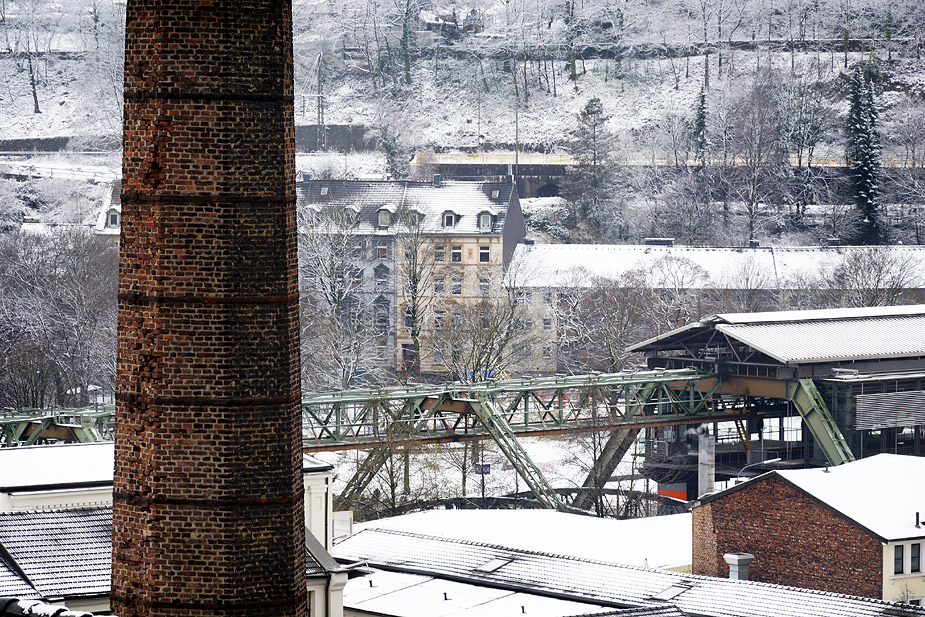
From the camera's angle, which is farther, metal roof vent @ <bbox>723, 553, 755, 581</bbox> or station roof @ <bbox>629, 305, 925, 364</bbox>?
station roof @ <bbox>629, 305, 925, 364</bbox>

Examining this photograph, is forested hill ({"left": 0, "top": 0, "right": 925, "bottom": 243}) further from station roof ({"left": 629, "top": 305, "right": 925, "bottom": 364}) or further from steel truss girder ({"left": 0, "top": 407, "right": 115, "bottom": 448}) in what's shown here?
steel truss girder ({"left": 0, "top": 407, "right": 115, "bottom": 448})

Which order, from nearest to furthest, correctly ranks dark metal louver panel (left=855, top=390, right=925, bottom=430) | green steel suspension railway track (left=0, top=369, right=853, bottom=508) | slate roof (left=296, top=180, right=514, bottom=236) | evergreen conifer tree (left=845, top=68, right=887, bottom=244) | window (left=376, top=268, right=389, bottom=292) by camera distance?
1. green steel suspension railway track (left=0, top=369, right=853, bottom=508)
2. dark metal louver panel (left=855, top=390, right=925, bottom=430)
3. window (left=376, top=268, right=389, bottom=292)
4. slate roof (left=296, top=180, right=514, bottom=236)
5. evergreen conifer tree (left=845, top=68, right=887, bottom=244)

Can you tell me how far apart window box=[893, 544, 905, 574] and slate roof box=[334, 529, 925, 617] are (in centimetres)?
494

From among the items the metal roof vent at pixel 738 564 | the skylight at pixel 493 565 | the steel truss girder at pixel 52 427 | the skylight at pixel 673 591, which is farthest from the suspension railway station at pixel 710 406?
→ the skylight at pixel 673 591

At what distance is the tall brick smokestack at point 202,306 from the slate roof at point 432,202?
6013 centimetres

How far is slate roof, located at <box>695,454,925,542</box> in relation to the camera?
25656 millimetres

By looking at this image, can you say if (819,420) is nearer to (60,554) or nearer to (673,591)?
(673,591)

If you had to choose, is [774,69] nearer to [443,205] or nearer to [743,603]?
[443,205]

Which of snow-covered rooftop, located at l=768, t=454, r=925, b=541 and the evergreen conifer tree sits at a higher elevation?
the evergreen conifer tree

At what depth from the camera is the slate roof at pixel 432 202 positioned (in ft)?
242

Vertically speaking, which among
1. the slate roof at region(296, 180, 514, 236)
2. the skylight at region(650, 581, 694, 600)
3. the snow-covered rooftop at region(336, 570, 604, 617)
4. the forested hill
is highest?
the forested hill

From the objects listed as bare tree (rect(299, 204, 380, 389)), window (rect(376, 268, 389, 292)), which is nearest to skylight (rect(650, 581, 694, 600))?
bare tree (rect(299, 204, 380, 389))

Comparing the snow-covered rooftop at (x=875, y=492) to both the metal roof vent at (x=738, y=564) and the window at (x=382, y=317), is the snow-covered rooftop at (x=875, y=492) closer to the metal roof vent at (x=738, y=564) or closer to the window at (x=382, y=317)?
the metal roof vent at (x=738, y=564)

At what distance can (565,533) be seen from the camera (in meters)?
28.3
